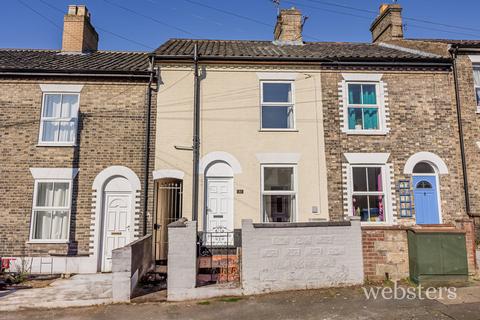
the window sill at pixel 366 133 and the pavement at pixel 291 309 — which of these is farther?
the window sill at pixel 366 133

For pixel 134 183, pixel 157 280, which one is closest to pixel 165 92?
pixel 134 183

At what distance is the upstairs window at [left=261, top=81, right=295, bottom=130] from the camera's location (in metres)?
10.7

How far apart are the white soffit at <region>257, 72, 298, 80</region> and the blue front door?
16.3 ft

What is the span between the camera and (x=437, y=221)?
10164mm

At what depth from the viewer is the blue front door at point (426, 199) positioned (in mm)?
10195

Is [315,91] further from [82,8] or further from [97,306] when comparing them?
[82,8]

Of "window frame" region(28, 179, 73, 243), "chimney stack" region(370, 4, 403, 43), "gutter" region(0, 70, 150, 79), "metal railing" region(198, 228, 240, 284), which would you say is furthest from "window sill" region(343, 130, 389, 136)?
"window frame" region(28, 179, 73, 243)

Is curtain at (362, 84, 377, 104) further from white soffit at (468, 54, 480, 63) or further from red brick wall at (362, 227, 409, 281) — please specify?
red brick wall at (362, 227, 409, 281)

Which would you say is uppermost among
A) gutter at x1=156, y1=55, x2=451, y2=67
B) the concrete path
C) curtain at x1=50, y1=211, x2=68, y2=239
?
gutter at x1=156, y1=55, x2=451, y2=67

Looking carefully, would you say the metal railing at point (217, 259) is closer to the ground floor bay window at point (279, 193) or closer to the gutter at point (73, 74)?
the ground floor bay window at point (279, 193)

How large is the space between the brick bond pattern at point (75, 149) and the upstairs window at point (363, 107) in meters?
6.30

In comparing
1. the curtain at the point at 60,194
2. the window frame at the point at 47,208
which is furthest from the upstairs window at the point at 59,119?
the curtain at the point at 60,194

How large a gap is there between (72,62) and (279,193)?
830cm

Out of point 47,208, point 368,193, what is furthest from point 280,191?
point 47,208
